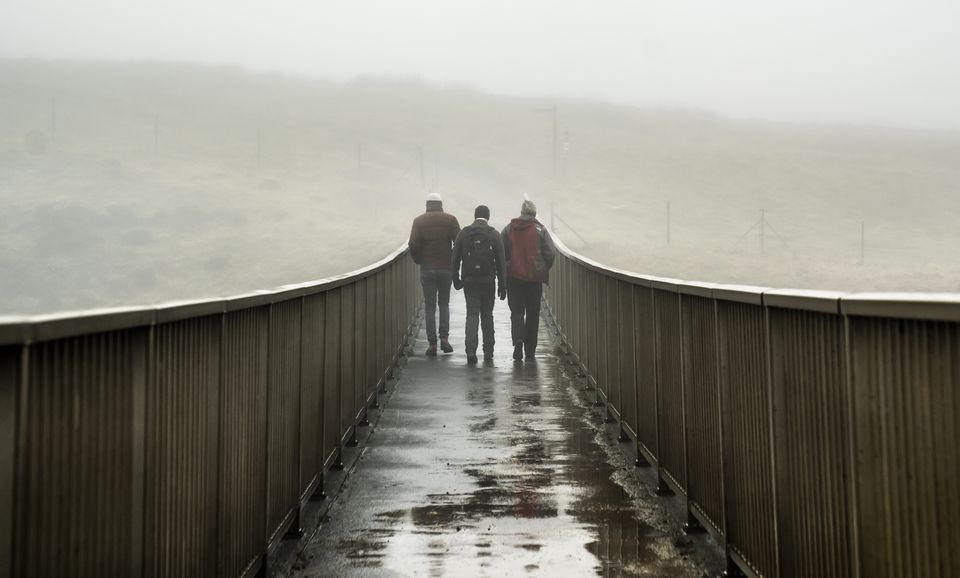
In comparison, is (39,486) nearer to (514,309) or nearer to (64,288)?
(514,309)

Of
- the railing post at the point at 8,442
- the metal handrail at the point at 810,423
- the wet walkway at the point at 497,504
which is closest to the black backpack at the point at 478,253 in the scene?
the wet walkway at the point at 497,504

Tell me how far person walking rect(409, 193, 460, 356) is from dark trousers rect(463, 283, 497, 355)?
80 cm

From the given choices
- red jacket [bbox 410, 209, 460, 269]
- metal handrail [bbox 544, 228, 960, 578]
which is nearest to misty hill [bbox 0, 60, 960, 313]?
red jacket [bbox 410, 209, 460, 269]

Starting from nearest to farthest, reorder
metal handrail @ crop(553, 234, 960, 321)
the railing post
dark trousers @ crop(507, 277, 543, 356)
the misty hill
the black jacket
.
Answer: the railing post, metal handrail @ crop(553, 234, 960, 321), the black jacket, dark trousers @ crop(507, 277, 543, 356), the misty hill

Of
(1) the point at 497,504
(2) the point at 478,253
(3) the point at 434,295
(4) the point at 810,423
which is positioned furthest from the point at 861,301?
(3) the point at 434,295

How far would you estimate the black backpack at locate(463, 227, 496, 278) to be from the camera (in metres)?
13.9

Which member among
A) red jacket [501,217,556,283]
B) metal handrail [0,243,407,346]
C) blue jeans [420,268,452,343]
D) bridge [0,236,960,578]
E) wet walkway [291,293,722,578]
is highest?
red jacket [501,217,556,283]

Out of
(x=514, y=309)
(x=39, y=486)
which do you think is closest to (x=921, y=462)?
(x=39, y=486)

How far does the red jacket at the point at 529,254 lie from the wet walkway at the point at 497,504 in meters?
3.66

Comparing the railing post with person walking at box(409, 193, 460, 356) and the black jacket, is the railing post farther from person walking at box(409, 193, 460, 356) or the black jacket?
person walking at box(409, 193, 460, 356)

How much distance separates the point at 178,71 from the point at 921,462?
14116cm

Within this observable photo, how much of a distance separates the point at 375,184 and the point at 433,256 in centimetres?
5651

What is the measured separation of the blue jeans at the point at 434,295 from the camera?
14852 millimetres

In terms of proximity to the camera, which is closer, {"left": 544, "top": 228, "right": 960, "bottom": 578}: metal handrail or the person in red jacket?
{"left": 544, "top": 228, "right": 960, "bottom": 578}: metal handrail
